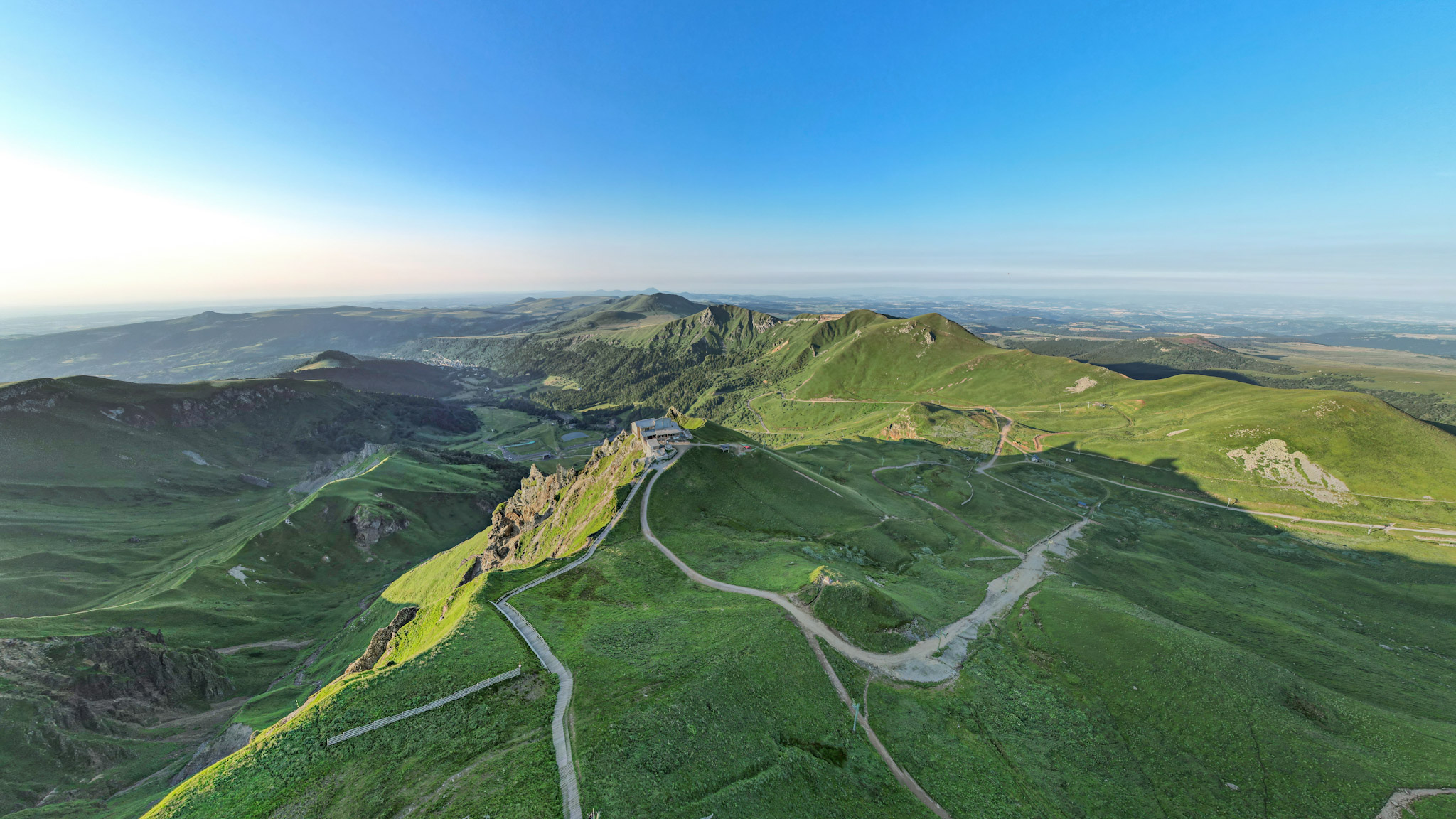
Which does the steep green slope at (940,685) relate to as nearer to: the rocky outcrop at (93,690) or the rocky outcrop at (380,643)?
the rocky outcrop at (380,643)

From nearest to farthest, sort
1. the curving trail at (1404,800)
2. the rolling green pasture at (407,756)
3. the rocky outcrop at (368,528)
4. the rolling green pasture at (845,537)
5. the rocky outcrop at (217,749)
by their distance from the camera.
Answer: the rolling green pasture at (407,756)
the curving trail at (1404,800)
the rolling green pasture at (845,537)
the rocky outcrop at (217,749)
the rocky outcrop at (368,528)

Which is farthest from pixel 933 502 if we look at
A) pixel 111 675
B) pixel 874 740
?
pixel 111 675

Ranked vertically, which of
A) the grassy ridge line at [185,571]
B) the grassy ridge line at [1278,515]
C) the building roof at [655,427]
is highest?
the building roof at [655,427]

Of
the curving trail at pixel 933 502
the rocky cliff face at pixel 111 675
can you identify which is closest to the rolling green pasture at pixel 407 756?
the rocky cliff face at pixel 111 675

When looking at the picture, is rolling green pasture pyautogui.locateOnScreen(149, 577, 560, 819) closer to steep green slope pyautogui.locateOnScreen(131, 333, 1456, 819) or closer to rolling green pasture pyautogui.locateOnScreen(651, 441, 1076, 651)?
steep green slope pyautogui.locateOnScreen(131, 333, 1456, 819)

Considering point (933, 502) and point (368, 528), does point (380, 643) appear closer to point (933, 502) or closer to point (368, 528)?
point (368, 528)

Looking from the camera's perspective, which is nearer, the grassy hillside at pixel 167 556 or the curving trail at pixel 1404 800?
the curving trail at pixel 1404 800

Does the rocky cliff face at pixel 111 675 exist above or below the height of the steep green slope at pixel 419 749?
below
